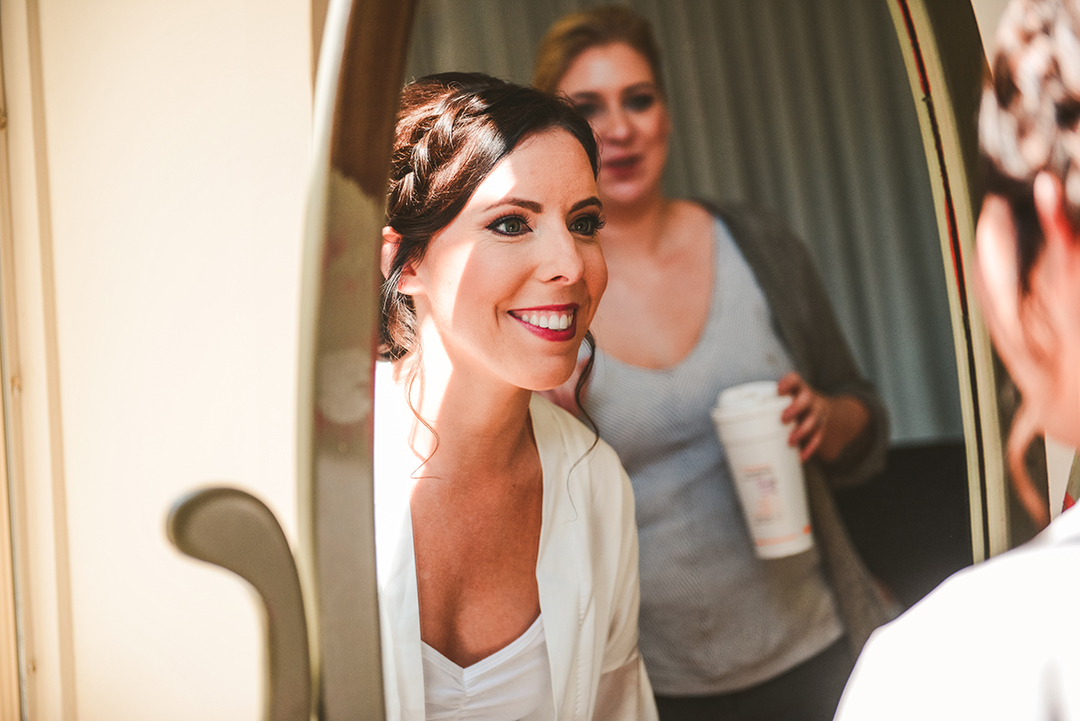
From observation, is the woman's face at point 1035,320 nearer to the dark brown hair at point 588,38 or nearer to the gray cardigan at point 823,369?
the gray cardigan at point 823,369

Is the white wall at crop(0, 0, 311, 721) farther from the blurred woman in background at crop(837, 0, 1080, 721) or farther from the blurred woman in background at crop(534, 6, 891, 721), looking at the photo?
the blurred woman in background at crop(837, 0, 1080, 721)

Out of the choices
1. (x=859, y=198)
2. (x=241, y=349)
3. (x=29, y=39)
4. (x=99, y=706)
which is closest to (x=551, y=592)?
(x=859, y=198)

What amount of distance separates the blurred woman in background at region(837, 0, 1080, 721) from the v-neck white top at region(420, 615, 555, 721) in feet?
0.84

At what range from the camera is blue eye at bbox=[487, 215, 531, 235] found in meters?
0.59

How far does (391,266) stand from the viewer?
61 centimetres

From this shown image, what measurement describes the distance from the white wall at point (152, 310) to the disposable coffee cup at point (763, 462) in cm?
61

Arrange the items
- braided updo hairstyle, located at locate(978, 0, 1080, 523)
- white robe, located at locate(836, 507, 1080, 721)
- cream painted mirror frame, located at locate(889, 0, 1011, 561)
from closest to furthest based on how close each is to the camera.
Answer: white robe, located at locate(836, 507, 1080, 721) → braided updo hairstyle, located at locate(978, 0, 1080, 523) → cream painted mirror frame, located at locate(889, 0, 1011, 561)

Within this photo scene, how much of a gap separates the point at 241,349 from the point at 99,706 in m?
0.64

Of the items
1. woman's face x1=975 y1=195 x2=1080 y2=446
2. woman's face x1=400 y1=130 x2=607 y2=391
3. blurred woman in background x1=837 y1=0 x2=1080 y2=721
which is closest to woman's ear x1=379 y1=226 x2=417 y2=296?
woman's face x1=400 y1=130 x2=607 y2=391

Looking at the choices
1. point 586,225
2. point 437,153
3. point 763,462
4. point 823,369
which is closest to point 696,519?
point 763,462

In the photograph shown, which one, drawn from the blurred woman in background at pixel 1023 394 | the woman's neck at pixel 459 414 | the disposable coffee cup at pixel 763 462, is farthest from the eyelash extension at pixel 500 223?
the blurred woman in background at pixel 1023 394

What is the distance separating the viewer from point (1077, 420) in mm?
625

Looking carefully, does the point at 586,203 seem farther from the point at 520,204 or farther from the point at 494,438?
the point at 494,438

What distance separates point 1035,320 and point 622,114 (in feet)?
1.35
